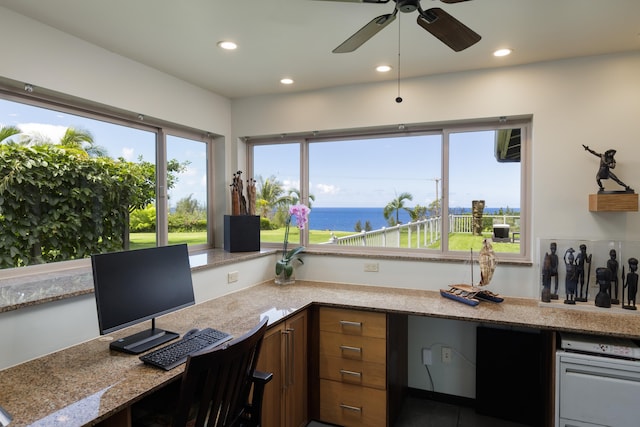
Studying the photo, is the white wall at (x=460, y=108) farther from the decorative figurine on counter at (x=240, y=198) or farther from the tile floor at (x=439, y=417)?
the decorative figurine on counter at (x=240, y=198)

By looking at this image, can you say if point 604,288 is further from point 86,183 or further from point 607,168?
point 86,183

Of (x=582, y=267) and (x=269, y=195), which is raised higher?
(x=269, y=195)

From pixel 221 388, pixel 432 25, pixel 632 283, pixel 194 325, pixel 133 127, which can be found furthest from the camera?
pixel 133 127

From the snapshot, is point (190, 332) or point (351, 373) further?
point (351, 373)

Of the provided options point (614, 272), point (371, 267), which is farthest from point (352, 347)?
point (614, 272)

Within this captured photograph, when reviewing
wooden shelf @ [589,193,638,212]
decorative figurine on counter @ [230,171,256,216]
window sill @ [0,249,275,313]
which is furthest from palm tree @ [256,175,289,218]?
wooden shelf @ [589,193,638,212]

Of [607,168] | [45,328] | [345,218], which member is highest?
[607,168]

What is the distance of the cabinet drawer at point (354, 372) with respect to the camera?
239cm

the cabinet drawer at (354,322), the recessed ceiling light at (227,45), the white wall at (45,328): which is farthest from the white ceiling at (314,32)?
the cabinet drawer at (354,322)

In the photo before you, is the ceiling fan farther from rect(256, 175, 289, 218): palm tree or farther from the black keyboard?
rect(256, 175, 289, 218): palm tree

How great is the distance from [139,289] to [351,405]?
1.59 m

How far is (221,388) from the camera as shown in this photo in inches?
51.4

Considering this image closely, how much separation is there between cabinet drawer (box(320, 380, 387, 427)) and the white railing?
126 centimetres

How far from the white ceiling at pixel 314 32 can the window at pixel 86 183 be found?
21.1 inches
